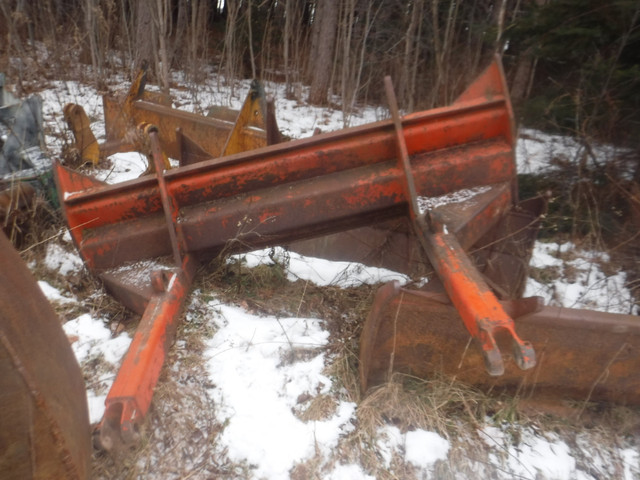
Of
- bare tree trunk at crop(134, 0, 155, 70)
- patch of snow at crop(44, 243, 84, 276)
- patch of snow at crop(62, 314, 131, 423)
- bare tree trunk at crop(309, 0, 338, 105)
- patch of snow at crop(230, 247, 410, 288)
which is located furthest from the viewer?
bare tree trunk at crop(309, 0, 338, 105)

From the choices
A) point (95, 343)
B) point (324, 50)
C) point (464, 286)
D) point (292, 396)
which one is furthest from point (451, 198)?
point (324, 50)

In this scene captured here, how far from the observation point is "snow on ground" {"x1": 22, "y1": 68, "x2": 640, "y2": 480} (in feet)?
6.27

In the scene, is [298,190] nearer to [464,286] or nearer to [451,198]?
[451,198]

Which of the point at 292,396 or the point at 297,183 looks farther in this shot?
the point at 297,183

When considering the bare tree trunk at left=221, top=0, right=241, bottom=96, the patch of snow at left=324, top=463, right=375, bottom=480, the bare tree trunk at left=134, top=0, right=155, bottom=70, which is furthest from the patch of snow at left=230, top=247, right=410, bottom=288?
the bare tree trunk at left=134, top=0, right=155, bottom=70

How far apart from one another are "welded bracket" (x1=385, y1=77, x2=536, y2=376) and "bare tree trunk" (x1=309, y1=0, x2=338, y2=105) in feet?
25.6

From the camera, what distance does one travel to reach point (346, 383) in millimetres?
2242

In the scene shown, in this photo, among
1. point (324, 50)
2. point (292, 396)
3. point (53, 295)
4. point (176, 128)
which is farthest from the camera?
point (324, 50)

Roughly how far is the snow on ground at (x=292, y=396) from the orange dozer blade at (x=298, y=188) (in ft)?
1.32

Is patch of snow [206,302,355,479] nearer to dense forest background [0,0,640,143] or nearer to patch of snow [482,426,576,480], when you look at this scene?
patch of snow [482,426,576,480]

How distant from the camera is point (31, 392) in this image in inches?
40.2

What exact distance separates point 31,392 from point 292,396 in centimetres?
136

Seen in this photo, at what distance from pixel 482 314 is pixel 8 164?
3.98 metres

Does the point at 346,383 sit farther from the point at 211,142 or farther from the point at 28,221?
the point at 211,142
